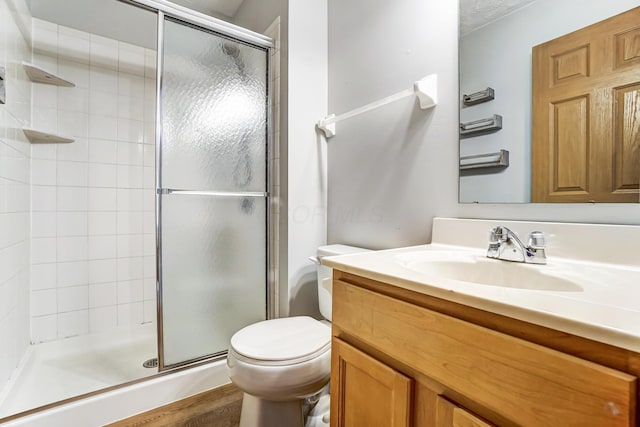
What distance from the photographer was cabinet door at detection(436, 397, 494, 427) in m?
0.49

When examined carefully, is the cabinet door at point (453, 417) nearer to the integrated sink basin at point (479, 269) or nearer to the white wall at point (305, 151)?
the integrated sink basin at point (479, 269)

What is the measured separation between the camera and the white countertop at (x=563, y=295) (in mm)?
378

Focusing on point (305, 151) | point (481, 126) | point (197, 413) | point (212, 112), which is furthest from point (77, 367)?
point (481, 126)

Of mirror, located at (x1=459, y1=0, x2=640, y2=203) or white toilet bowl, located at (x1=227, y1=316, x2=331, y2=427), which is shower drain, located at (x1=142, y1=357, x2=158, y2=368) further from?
mirror, located at (x1=459, y1=0, x2=640, y2=203)

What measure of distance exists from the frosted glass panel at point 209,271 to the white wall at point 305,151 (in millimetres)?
207

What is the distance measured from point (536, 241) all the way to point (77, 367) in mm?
2274

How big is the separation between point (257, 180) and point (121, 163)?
1.12 meters

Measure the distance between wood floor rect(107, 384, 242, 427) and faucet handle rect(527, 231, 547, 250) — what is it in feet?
4.44

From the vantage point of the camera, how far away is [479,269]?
0.86 m

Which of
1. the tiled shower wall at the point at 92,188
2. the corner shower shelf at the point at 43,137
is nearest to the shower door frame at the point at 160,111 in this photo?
the corner shower shelf at the point at 43,137

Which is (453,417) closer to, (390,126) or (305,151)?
(390,126)

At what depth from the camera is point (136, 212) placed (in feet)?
6.99

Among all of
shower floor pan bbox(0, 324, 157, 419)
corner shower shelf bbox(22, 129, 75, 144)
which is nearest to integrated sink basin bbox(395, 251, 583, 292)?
shower floor pan bbox(0, 324, 157, 419)

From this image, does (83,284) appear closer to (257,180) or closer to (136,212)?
(136,212)
